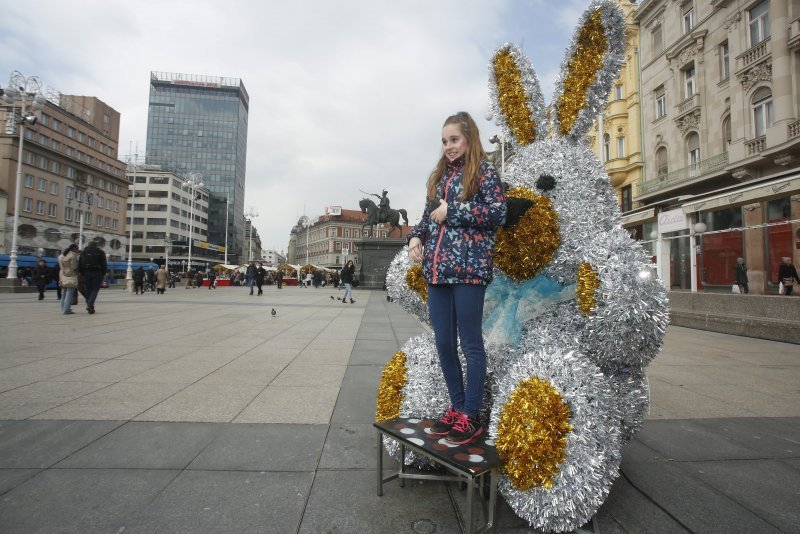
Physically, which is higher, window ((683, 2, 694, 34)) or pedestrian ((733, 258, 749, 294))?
window ((683, 2, 694, 34))

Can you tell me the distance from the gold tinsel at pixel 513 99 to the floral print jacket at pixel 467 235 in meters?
0.50

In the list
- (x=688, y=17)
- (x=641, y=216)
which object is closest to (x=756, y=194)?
(x=641, y=216)

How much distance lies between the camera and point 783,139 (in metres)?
13.6

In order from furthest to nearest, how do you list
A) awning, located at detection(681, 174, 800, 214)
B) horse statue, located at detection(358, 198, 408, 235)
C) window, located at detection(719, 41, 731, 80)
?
horse statue, located at detection(358, 198, 408, 235)
window, located at detection(719, 41, 731, 80)
awning, located at detection(681, 174, 800, 214)

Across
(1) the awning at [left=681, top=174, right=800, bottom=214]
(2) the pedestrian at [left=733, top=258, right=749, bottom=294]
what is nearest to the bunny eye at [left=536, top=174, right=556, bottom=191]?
(1) the awning at [left=681, top=174, right=800, bottom=214]

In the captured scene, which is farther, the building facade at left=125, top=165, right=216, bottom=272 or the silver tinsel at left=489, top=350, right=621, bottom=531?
the building facade at left=125, top=165, right=216, bottom=272

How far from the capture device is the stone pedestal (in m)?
26.1

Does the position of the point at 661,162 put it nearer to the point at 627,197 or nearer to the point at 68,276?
the point at 627,197

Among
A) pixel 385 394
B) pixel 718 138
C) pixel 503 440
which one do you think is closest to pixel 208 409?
pixel 385 394

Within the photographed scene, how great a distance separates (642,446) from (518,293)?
1.32 meters

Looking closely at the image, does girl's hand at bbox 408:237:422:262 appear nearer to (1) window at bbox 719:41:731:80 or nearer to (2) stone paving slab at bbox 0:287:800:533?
(2) stone paving slab at bbox 0:287:800:533

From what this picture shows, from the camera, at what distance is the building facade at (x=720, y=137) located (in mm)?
12477

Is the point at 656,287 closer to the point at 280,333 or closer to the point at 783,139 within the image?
the point at 280,333

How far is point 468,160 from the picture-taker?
198 centimetres
